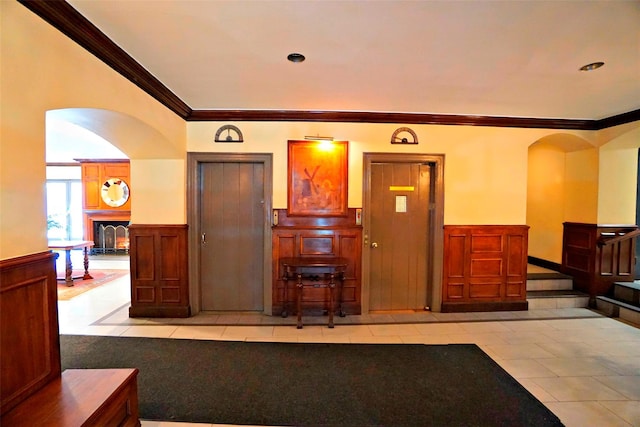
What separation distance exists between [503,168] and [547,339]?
2.09 metres

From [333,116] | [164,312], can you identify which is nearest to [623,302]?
[333,116]

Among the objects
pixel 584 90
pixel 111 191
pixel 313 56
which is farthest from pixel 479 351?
pixel 111 191

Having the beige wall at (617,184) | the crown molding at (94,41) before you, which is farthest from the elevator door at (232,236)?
the beige wall at (617,184)

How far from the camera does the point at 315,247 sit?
3.90 m

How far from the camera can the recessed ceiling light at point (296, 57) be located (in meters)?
2.36

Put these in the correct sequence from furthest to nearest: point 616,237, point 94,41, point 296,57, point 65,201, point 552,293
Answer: point 65,201
point 552,293
point 616,237
point 296,57
point 94,41

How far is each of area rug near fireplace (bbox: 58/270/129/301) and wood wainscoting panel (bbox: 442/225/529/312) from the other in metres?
5.47

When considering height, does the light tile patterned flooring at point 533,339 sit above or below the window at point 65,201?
below

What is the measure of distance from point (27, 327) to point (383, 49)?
2752 millimetres

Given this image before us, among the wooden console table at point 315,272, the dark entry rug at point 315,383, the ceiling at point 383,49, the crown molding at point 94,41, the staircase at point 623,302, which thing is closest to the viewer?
the crown molding at point 94,41

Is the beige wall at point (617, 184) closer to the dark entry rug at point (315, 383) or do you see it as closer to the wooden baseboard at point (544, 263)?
the wooden baseboard at point (544, 263)

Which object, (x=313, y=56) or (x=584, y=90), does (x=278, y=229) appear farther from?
(x=584, y=90)

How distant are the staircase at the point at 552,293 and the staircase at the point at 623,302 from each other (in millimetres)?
214

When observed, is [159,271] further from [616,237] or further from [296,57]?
[616,237]
